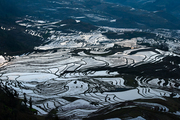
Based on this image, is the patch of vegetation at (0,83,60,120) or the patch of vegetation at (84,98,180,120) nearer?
the patch of vegetation at (0,83,60,120)

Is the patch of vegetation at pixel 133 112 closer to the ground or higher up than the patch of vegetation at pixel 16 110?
closer to the ground

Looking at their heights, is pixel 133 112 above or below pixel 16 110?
below

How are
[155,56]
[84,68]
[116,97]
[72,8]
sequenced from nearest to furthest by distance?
[116,97] < [84,68] < [155,56] < [72,8]

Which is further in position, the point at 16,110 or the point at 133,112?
the point at 133,112

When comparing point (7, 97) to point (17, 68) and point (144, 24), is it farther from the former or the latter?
point (144, 24)

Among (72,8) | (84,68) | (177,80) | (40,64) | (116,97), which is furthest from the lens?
(72,8)

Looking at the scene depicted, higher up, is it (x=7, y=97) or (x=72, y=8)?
(x=72, y=8)

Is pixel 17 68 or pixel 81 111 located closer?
pixel 81 111

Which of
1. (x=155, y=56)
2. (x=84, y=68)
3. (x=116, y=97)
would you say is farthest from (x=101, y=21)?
(x=116, y=97)

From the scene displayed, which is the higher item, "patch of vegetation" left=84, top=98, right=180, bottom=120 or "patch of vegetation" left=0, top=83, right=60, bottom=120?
"patch of vegetation" left=0, top=83, right=60, bottom=120

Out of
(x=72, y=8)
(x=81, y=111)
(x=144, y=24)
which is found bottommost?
(x=81, y=111)

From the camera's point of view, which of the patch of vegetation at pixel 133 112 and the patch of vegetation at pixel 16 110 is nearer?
the patch of vegetation at pixel 16 110
